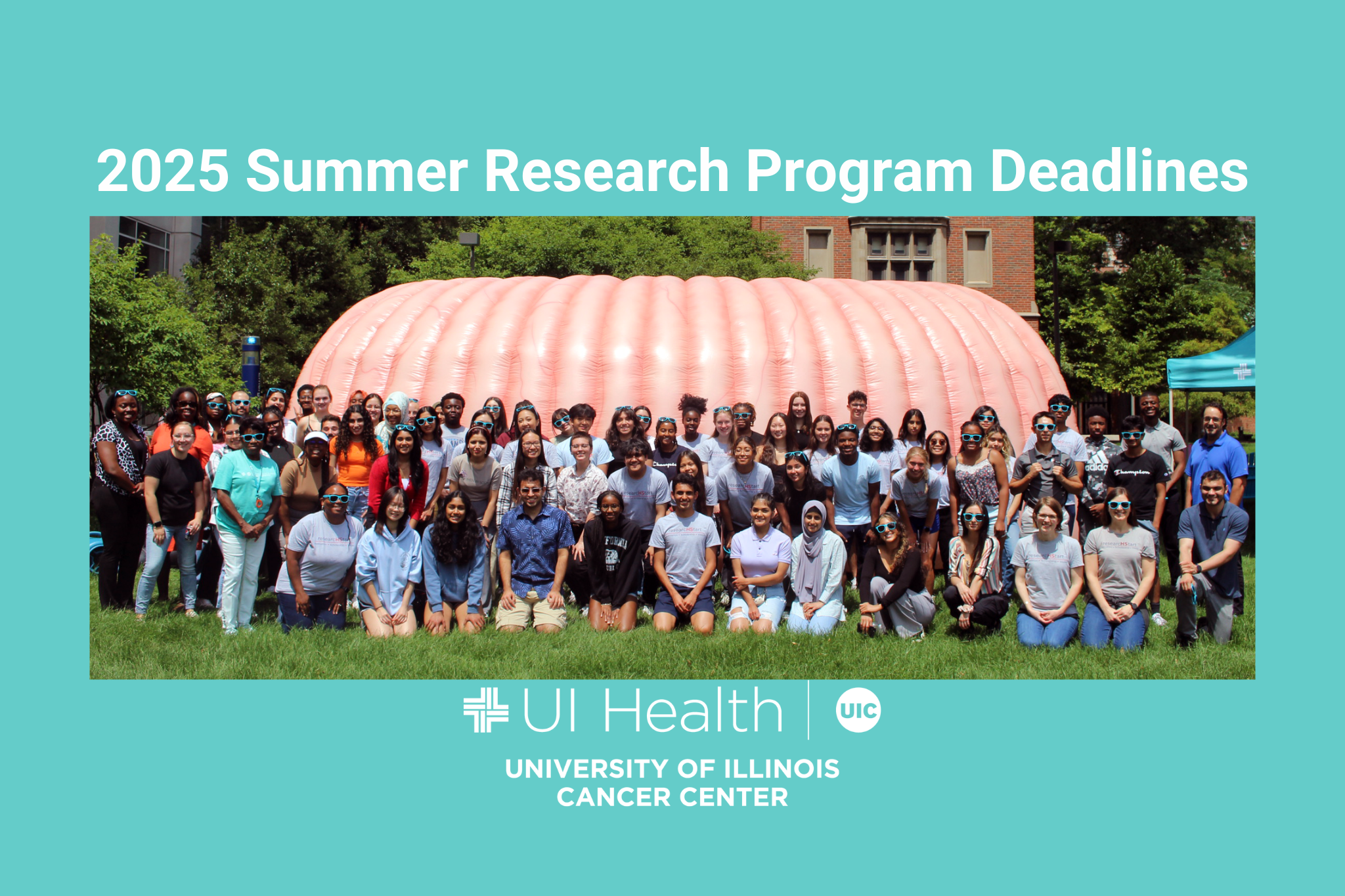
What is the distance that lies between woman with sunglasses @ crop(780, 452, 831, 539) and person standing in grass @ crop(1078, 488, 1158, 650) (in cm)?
193

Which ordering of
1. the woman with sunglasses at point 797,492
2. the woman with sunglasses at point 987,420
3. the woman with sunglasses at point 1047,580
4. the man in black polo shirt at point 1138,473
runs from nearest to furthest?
1. the woman with sunglasses at point 1047,580
2. the woman with sunglasses at point 797,492
3. the man in black polo shirt at point 1138,473
4. the woman with sunglasses at point 987,420

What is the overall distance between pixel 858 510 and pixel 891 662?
1.69 meters

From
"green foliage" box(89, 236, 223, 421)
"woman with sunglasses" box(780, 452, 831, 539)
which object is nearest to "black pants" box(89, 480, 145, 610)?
"woman with sunglasses" box(780, 452, 831, 539)

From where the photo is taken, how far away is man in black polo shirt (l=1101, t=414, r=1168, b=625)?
7.63m

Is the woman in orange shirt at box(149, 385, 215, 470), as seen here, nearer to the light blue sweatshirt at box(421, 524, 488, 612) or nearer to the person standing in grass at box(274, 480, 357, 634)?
the person standing in grass at box(274, 480, 357, 634)

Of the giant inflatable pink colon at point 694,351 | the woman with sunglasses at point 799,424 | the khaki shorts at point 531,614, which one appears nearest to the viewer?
the khaki shorts at point 531,614

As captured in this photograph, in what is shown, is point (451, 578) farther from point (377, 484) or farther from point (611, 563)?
point (611, 563)

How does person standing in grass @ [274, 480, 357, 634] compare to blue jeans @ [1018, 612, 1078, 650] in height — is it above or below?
above

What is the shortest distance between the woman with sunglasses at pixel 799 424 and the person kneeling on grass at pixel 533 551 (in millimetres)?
2030

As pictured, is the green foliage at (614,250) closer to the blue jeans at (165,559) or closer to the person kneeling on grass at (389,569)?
the blue jeans at (165,559)

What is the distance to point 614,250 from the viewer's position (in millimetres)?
18000

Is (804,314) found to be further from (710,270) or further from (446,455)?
(710,270)

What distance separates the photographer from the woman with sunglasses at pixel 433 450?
7941mm

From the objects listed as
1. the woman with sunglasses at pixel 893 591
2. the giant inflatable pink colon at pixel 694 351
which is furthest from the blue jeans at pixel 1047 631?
the giant inflatable pink colon at pixel 694 351
